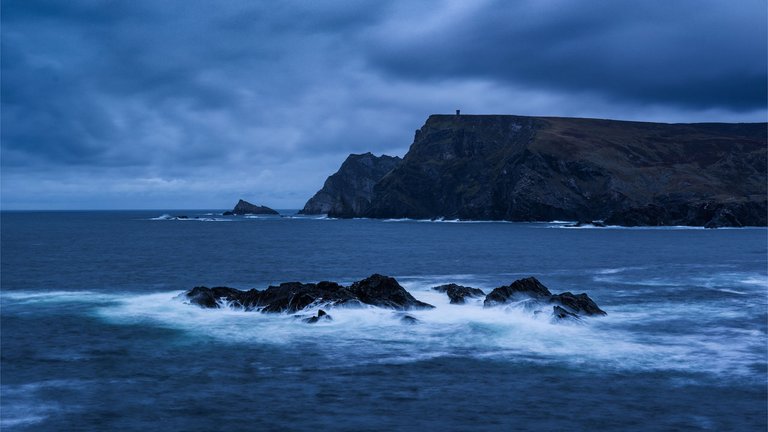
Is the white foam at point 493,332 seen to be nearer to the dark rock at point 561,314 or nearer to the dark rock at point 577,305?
the dark rock at point 561,314

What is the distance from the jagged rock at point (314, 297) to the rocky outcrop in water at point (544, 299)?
14.0 ft

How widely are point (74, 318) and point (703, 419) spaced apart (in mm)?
31830

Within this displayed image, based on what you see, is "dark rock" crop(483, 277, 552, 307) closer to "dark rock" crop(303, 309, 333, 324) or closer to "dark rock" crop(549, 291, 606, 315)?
"dark rock" crop(549, 291, 606, 315)

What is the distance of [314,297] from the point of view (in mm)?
36219

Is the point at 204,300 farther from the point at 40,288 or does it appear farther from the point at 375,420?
the point at 375,420

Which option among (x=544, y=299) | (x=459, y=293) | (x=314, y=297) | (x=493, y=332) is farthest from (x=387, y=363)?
(x=459, y=293)

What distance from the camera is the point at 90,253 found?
276ft

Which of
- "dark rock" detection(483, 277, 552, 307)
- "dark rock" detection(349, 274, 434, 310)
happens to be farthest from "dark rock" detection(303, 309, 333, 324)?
"dark rock" detection(483, 277, 552, 307)

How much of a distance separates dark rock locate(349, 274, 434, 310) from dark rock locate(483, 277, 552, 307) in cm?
375

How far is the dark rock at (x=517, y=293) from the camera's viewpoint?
1462 inches

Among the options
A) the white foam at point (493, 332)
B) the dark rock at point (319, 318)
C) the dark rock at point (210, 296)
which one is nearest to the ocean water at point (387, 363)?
the white foam at point (493, 332)

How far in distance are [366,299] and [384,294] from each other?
139cm

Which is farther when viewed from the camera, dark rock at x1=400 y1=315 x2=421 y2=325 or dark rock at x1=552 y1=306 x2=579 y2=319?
dark rock at x1=400 y1=315 x2=421 y2=325

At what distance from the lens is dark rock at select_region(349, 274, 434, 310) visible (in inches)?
1438
